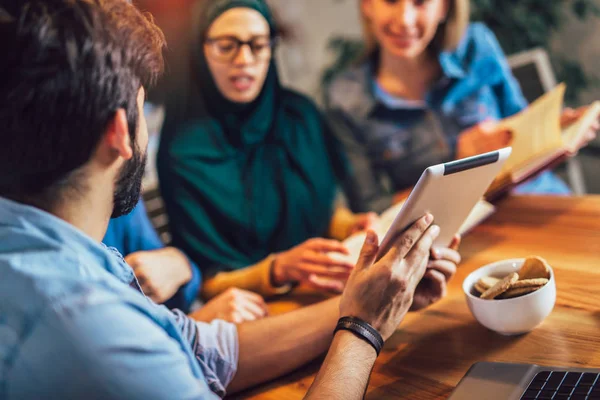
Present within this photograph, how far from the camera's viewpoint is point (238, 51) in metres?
1.61

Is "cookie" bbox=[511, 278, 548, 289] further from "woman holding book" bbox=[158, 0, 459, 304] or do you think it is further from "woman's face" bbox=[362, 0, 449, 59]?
"woman's face" bbox=[362, 0, 449, 59]

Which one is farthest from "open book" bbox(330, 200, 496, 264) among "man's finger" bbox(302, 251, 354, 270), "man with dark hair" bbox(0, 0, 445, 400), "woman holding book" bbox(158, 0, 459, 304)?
"man with dark hair" bbox(0, 0, 445, 400)

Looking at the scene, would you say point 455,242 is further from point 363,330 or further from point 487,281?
point 363,330

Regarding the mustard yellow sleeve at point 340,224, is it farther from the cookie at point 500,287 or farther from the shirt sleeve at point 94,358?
A: the shirt sleeve at point 94,358

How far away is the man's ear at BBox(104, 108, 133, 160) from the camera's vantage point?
71cm

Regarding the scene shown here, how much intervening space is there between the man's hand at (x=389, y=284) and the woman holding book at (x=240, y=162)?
0.52 meters

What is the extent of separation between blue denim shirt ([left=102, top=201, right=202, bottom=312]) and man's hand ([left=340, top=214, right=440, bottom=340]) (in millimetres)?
632

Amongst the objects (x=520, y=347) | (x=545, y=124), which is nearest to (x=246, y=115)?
(x=545, y=124)

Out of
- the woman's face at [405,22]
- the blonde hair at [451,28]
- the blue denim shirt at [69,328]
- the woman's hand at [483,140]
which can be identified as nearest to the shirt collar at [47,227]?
the blue denim shirt at [69,328]

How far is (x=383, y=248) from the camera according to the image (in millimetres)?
899

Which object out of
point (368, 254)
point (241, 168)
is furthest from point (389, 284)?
point (241, 168)

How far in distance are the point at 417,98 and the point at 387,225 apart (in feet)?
2.66

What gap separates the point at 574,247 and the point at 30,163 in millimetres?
958

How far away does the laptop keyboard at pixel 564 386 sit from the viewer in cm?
67
